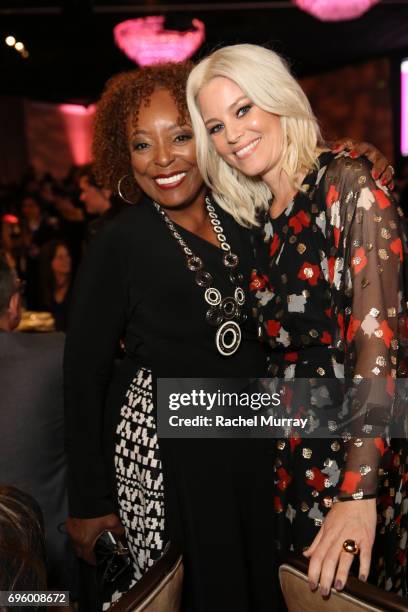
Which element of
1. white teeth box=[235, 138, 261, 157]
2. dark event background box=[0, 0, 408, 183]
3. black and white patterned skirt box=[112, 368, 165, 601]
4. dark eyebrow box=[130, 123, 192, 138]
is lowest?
black and white patterned skirt box=[112, 368, 165, 601]

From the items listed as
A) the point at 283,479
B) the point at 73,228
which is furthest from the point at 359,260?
the point at 73,228

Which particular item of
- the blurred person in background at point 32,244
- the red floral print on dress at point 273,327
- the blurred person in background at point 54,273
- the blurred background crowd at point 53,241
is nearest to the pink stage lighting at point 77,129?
the blurred background crowd at point 53,241

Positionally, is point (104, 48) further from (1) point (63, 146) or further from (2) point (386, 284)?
(2) point (386, 284)

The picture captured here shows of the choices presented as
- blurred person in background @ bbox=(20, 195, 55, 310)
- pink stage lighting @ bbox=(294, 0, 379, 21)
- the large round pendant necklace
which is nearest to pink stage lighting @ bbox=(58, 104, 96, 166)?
blurred person in background @ bbox=(20, 195, 55, 310)

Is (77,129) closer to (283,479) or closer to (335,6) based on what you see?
(335,6)

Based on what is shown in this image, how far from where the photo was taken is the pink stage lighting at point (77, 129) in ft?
43.3

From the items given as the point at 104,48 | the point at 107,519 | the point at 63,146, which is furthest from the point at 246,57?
the point at 63,146

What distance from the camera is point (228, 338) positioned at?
1693mm

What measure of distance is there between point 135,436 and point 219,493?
247 mm

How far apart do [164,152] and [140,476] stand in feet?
2.65

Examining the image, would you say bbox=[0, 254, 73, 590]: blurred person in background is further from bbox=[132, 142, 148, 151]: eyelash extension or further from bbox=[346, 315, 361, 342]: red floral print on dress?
bbox=[346, 315, 361, 342]: red floral print on dress

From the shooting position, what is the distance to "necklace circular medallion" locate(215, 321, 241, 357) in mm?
1682

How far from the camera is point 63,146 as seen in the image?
1336 centimetres

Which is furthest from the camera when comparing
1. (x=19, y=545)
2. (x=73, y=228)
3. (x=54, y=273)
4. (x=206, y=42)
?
(x=206, y=42)
